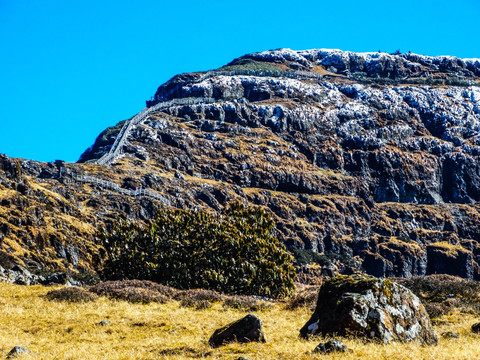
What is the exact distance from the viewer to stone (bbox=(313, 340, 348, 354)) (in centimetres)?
1521

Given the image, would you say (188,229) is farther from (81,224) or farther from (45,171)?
(45,171)

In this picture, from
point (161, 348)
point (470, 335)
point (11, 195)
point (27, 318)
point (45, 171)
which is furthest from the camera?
point (45, 171)

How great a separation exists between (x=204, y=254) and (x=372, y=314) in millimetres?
22125

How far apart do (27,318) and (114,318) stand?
3.56m

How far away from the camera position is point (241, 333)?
57.5 ft

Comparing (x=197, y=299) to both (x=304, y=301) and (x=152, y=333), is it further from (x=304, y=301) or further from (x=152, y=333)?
(x=152, y=333)

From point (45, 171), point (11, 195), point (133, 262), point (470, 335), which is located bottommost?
point (470, 335)

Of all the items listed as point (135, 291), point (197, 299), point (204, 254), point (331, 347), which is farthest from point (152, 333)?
point (204, 254)

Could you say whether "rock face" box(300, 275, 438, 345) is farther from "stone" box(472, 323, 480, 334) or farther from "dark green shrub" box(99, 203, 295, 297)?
"dark green shrub" box(99, 203, 295, 297)

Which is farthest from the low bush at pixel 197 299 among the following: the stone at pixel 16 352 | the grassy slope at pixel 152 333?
the stone at pixel 16 352

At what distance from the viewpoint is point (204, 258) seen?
124 ft

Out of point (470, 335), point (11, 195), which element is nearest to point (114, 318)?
point (470, 335)

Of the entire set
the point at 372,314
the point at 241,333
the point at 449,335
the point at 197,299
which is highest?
the point at 372,314

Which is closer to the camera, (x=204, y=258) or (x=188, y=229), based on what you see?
(x=204, y=258)
